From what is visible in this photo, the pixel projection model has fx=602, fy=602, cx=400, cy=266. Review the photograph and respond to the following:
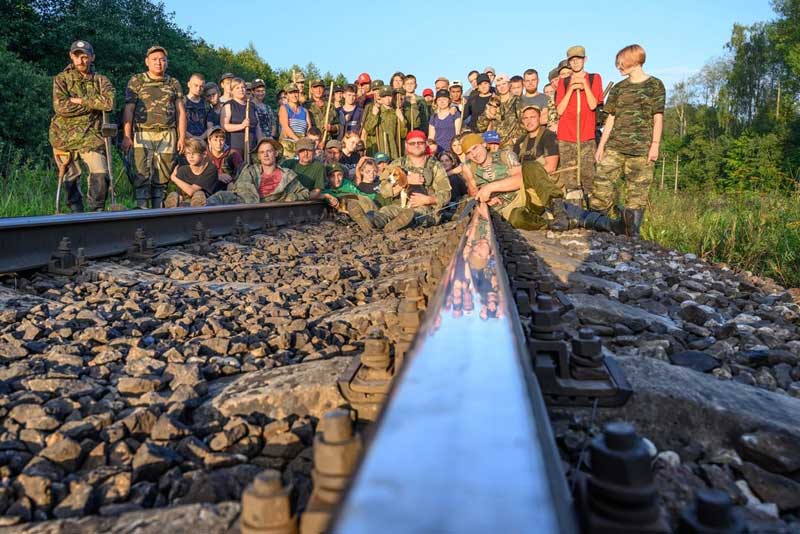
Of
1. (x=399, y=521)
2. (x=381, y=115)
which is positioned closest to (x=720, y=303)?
(x=399, y=521)

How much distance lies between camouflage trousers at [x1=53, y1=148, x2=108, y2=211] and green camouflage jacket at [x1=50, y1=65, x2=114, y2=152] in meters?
0.09

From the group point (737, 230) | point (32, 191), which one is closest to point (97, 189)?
point (32, 191)

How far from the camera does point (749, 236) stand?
5.55 meters

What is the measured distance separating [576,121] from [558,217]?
1.54m

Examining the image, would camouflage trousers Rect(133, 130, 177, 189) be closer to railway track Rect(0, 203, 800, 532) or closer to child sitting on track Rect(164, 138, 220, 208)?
child sitting on track Rect(164, 138, 220, 208)

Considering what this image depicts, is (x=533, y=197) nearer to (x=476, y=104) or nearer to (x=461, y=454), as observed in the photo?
(x=476, y=104)

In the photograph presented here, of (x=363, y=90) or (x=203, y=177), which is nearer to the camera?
(x=203, y=177)

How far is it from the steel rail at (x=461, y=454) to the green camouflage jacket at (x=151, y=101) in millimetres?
8243

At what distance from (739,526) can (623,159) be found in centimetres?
718

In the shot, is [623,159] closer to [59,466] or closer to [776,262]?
[776,262]

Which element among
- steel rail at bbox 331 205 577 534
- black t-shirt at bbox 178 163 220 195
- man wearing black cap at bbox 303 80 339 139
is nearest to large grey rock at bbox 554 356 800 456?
steel rail at bbox 331 205 577 534

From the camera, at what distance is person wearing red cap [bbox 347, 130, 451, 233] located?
757 cm

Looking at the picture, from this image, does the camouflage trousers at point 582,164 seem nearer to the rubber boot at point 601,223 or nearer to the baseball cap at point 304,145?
the rubber boot at point 601,223

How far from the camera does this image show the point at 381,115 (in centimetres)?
1162
